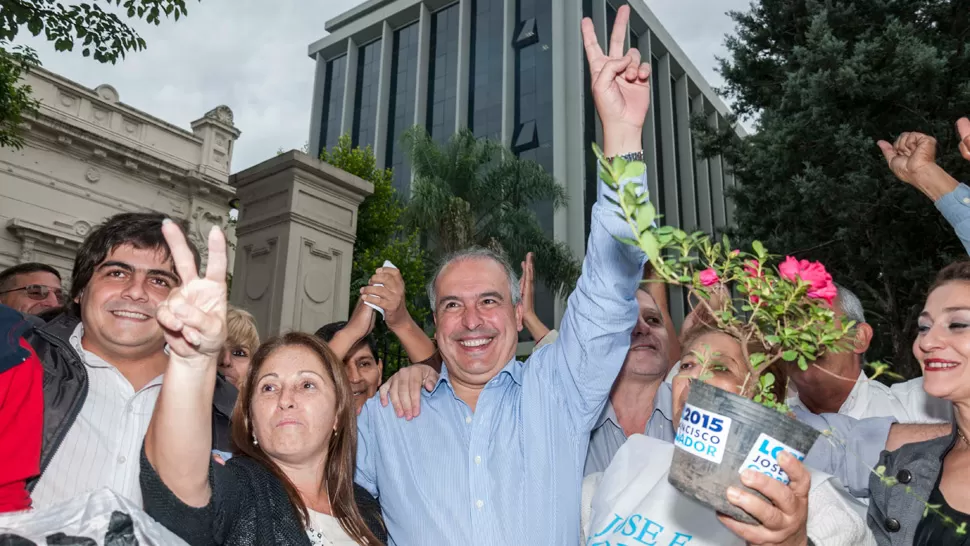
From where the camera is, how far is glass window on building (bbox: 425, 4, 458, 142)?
3828cm

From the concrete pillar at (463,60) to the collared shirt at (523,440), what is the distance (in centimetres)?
3440

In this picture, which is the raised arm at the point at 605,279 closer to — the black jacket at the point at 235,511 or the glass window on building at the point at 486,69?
the black jacket at the point at 235,511

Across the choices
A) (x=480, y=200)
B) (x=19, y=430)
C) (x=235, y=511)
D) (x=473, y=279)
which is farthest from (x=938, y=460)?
(x=480, y=200)

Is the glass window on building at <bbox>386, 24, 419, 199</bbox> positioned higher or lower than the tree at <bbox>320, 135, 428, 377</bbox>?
higher

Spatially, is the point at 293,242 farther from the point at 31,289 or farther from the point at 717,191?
the point at 717,191

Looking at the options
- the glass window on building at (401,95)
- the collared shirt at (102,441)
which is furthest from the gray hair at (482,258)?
the glass window on building at (401,95)

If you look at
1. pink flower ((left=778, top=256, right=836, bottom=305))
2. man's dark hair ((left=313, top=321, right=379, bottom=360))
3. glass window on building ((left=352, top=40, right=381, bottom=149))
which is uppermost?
glass window on building ((left=352, top=40, right=381, bottom=149))

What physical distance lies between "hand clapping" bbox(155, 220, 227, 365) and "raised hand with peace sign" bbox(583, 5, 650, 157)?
1171 millimetres

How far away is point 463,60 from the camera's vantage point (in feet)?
124

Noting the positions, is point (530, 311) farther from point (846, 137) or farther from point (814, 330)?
point (846, 137)

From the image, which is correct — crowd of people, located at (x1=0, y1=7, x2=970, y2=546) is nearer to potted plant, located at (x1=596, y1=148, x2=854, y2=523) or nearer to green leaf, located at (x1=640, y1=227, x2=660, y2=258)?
potted plant, located at (x1=596, y1=148, x2=854, y2=523)

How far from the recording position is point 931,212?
10172 mm

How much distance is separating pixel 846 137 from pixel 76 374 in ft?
34.5

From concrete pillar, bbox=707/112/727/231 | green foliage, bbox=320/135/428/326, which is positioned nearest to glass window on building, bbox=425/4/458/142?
green foliage, bbox=320/135/428/326
